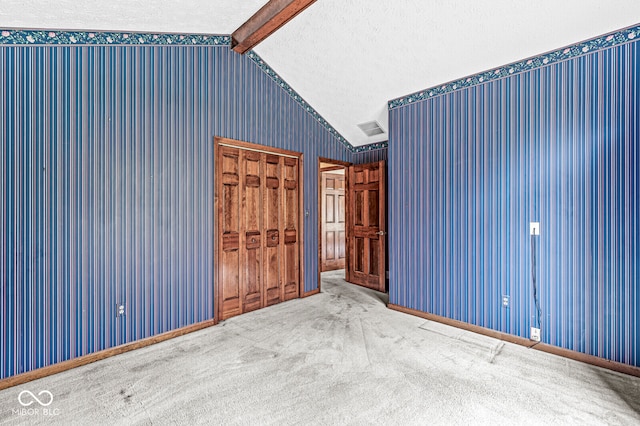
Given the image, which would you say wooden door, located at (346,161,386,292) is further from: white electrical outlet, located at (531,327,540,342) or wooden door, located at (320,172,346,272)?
white electrical outlet, located at (531,327,540,342)

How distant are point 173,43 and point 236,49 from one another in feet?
2.48

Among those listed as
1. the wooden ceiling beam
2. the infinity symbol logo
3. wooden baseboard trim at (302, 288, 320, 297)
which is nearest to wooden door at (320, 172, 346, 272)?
wooden baseboard trim at (302, 288, 320, 297)

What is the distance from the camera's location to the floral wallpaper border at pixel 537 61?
104 inches

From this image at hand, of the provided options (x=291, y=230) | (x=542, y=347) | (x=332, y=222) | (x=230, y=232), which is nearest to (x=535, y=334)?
(x=542, y=347)

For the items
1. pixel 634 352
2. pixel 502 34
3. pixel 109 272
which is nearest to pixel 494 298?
pixel 634 352

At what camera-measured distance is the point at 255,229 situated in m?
4.25

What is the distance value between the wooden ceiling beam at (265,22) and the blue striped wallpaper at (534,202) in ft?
6.10

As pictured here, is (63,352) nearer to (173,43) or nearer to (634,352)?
(173,43)

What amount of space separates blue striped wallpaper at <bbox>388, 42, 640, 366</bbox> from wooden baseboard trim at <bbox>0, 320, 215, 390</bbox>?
277 cm

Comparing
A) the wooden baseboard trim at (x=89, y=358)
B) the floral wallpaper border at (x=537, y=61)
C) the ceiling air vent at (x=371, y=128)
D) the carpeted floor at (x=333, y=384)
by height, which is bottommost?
the carpeted floor at (x=333, y=384)

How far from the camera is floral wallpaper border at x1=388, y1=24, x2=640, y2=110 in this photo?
104 inches

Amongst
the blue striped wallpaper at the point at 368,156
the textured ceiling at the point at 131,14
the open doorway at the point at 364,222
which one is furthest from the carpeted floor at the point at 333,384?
the blue striped wallpaper at the point at 368,156

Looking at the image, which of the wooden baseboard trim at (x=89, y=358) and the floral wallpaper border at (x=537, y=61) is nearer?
the wooden baseboard trim at (x=89, y=358)

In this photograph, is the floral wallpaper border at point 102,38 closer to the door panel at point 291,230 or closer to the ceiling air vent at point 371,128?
the door panel at point 291,230
